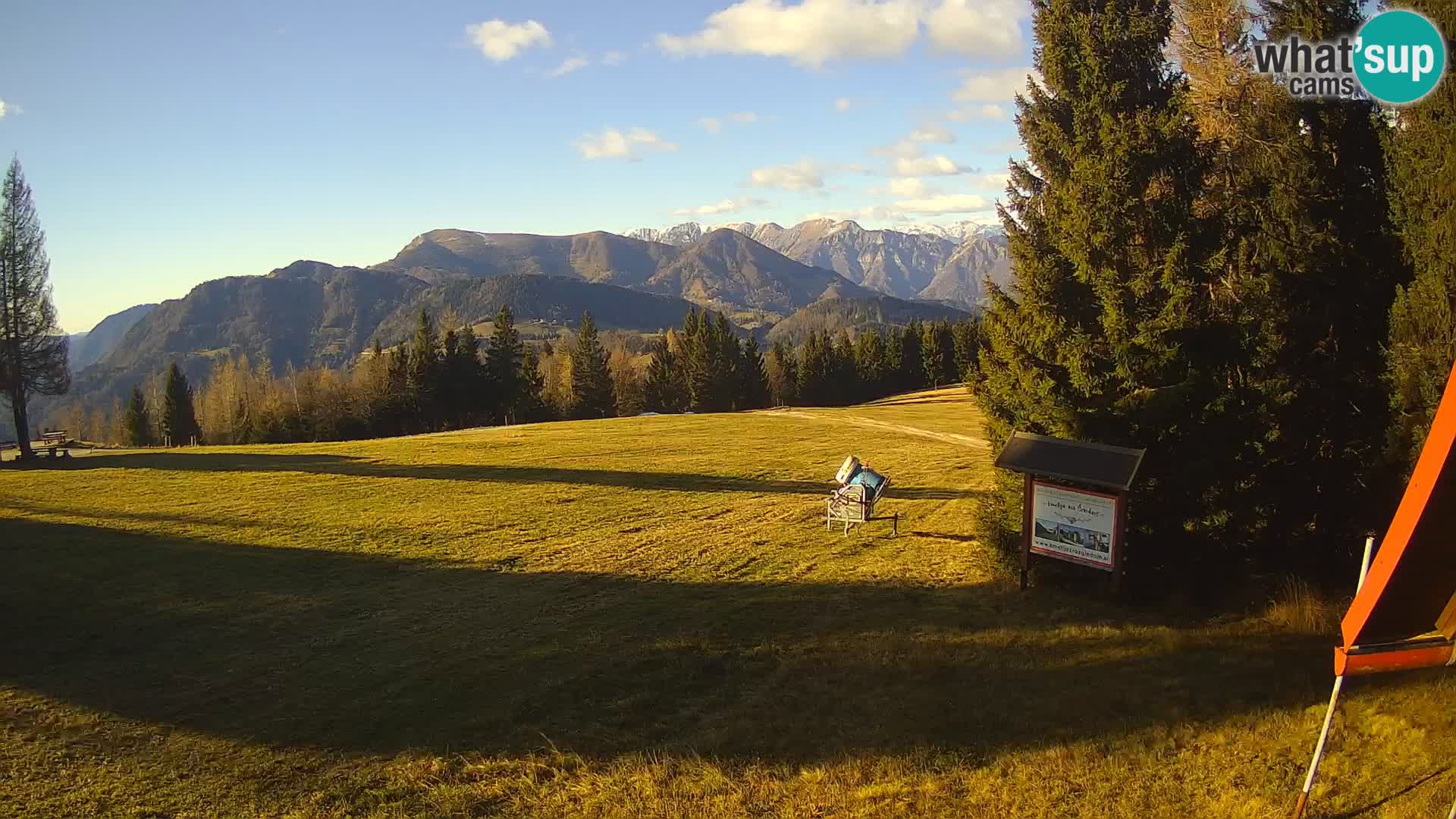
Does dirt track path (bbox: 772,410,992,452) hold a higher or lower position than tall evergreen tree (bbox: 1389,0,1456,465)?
lower

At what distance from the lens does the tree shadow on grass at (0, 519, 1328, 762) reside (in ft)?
30.6

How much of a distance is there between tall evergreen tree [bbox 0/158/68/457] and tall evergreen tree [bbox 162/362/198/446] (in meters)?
46.5

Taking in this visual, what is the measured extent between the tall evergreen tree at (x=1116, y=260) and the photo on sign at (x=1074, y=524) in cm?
84

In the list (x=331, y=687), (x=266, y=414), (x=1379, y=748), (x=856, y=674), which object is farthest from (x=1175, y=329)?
(x=266, y=414)

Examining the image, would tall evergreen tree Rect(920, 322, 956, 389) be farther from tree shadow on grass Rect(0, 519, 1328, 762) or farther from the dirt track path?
tree shadow on grass Rect(0, 519, 1328, 762)

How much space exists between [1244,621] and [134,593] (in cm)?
2044

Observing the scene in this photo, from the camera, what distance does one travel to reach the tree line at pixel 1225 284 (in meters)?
12.0

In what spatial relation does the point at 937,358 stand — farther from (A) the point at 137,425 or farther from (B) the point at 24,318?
(A) the point at 137,425

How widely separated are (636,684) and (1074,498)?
318 inches

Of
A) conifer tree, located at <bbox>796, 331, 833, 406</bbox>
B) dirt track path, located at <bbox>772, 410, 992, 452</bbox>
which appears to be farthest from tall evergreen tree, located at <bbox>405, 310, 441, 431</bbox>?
conifer tree, located at <bbox>796, 331, 833, 406</bbox>

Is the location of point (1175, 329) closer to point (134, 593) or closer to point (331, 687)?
point (331, 687)

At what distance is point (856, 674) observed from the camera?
428 inches

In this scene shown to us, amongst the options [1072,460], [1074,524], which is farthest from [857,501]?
[1072,460]

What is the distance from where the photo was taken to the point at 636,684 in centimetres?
1095
